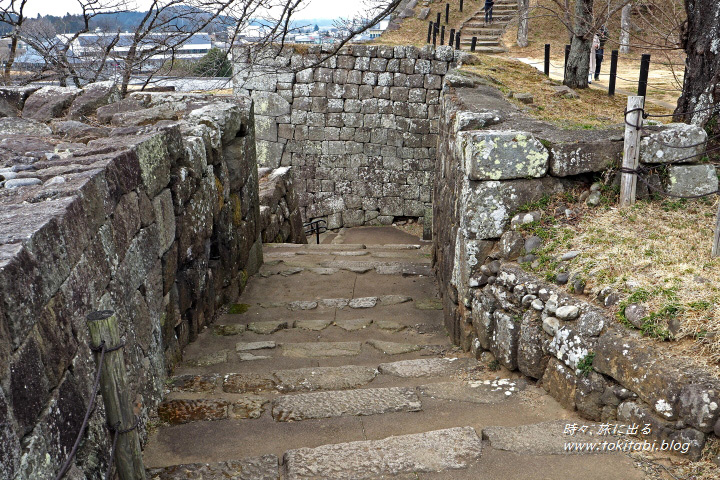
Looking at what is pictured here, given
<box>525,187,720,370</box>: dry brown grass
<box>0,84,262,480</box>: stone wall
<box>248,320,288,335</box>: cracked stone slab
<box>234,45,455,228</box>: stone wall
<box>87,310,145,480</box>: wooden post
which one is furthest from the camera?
<box>234,45,455,228</box>: stone wall

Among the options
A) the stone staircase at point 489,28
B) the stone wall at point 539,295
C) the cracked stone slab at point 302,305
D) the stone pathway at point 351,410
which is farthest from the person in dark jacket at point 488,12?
the stone pathway at point 351,410

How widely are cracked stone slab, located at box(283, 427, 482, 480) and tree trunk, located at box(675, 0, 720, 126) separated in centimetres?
480

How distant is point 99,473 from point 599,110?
743cm

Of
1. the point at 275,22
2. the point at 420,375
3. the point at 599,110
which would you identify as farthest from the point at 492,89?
the point at 420,375

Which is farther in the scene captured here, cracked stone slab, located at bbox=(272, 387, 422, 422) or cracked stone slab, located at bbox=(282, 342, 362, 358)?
cracked stone slab, located at bbox=(282, 342, 362, 358)

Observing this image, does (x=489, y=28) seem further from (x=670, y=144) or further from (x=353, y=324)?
(x=353, y=324)

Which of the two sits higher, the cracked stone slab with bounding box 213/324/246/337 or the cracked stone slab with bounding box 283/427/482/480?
the cracked stone slab with bounding box 283/427/482/480

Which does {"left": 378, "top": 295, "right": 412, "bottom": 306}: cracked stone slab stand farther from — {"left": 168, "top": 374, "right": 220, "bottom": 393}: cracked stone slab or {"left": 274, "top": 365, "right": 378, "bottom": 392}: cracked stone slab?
{"left": 168, "top": 374, "right": 220, "bottom": 393}: cracked stone slab

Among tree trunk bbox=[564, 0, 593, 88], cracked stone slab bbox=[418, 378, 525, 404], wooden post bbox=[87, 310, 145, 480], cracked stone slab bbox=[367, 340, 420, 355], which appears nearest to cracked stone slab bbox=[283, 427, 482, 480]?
cracked stone slab bbox=[418, 378, 525, 404]

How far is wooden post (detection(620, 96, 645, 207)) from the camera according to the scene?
4.91m

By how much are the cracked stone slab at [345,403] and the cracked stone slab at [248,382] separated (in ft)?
1.17

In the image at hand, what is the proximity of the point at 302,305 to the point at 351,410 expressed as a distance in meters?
3.13

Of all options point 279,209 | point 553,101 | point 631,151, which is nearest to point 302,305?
point 631,151

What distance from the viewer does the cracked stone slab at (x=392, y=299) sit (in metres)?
7.03
